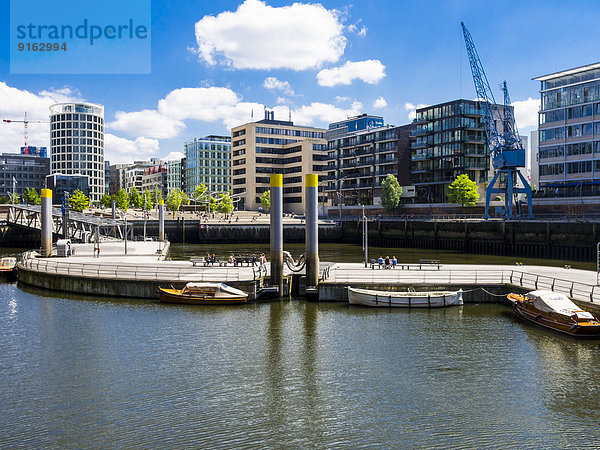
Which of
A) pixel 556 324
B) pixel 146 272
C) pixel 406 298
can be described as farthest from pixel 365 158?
pixel 556 324

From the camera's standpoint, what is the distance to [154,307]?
39531 millimetres

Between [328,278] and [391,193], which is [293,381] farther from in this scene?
[391,193]

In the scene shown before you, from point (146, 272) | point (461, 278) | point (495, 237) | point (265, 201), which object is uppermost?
point (265, 201)

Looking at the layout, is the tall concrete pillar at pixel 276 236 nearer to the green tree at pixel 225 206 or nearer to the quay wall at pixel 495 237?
the quay wall at pixel 495 237

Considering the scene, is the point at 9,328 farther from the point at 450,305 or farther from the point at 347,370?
the point at 450,305

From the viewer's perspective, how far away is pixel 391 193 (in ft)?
465

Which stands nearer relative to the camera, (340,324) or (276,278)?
(340,324)

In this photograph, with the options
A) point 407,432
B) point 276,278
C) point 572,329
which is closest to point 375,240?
point 276,278

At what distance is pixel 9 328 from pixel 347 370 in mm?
22750

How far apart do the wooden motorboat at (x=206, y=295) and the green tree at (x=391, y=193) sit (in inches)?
4161

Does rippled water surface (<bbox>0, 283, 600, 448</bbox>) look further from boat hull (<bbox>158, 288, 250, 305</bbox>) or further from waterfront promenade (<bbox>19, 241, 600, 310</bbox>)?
waterfront promenade (<bbox>19, 241, 600, 310</bbox>)

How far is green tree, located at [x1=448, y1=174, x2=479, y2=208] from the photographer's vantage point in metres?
120

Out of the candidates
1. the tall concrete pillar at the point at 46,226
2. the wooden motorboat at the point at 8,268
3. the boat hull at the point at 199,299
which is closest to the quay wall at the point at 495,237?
the boat hull at the point at 199,299

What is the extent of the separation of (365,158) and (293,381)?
145m
